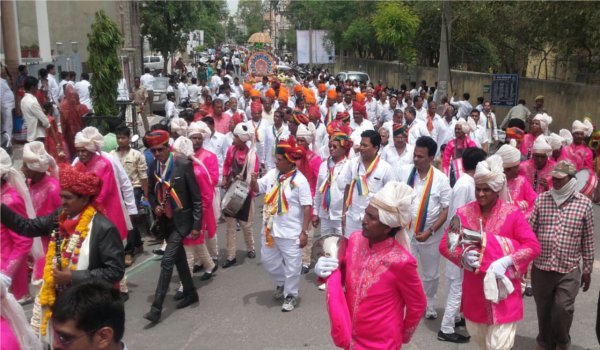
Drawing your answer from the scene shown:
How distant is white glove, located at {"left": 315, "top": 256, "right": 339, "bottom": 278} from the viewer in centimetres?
334

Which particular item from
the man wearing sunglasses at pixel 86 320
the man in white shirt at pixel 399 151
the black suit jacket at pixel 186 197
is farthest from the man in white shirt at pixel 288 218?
the man wearing sunglasses at pixel 86 320

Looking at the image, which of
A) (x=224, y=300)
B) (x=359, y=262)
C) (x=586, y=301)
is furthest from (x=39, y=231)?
(x=586, y=301)

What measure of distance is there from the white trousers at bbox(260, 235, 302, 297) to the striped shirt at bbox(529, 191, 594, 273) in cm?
254

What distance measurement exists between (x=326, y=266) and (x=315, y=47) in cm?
4258

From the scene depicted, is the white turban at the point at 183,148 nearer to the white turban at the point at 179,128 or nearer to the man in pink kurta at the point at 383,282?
the white turban at the point at 179,128

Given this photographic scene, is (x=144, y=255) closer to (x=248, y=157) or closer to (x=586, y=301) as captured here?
(x=248, y=157)

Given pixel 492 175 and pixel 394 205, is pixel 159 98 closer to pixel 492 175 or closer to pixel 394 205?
pixel 492 175

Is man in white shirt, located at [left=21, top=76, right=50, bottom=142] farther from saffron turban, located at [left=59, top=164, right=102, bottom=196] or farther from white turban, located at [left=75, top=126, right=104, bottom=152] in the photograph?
saffron turban, located at [left=59, top=164, right=102, bottom=196]

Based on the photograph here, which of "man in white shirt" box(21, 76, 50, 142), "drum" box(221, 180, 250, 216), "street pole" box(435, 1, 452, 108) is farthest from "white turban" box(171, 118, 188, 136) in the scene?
"street pole" box(435, 1, 452, 108)

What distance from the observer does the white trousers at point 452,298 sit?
5566 millimetres

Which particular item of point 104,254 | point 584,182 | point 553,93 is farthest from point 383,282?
point 553,93

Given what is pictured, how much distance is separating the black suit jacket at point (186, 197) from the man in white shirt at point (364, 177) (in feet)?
5.42

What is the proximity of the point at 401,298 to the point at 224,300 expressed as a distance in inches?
142

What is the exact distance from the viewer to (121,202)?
6250mm
